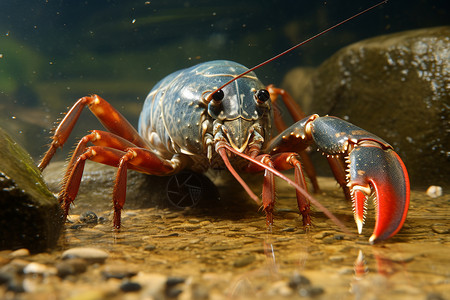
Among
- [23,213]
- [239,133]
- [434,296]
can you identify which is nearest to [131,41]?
[239,133]

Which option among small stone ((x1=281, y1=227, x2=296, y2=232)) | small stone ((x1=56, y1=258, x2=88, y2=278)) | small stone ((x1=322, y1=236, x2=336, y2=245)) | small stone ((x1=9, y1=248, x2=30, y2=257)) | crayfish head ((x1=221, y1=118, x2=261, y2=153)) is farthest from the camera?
crayfish head ((x1=221, y1=118, x2=261, y2=153))

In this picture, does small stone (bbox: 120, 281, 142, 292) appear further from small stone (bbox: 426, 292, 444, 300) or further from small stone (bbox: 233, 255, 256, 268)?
small stone (bbox: 426, 292, 444, 300)

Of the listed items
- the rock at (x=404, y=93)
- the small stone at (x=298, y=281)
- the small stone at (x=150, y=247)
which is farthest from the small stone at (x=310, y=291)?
the rock at (x=404, y=93)

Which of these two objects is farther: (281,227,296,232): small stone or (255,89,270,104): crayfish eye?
(255,89,270,104): crayfish eye

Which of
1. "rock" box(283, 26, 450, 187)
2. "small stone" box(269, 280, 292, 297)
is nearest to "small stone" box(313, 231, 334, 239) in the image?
"small stone" box(269, 280, 292, 297)

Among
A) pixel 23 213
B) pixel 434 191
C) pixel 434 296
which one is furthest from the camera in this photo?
pixel 434 191

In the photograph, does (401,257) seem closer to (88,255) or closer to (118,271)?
(118,271)

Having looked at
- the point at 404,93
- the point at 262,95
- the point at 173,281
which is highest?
the point at 404,93

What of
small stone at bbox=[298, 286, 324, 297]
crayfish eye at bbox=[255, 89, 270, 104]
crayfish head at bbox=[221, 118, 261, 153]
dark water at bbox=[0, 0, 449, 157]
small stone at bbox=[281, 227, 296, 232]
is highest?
dark water at bbox=[0, 0, 449, 157]
